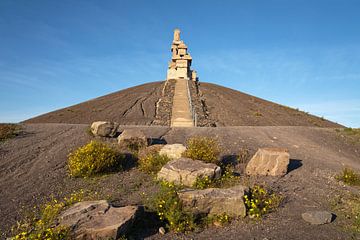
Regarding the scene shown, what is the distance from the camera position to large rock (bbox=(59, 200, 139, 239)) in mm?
5711

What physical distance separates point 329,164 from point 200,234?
7.45 meters

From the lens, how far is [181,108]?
3092cm

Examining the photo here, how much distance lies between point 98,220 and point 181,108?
25.1 m

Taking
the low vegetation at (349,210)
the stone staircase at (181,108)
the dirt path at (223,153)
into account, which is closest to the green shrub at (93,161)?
the dirt path at (223,153)

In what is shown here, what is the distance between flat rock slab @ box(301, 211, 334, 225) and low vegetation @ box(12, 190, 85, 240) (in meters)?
4.97

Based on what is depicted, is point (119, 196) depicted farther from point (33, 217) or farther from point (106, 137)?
point (106, 137)

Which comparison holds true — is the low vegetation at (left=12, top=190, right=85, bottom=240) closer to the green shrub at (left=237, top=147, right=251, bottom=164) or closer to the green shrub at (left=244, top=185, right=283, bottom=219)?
the green shrub at (left=244, top=185, right=283, bottom=219)

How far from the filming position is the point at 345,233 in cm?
615

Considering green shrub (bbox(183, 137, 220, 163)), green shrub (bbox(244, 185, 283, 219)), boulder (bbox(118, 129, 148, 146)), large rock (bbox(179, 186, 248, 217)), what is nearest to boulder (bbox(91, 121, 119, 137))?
boulder (bbox(118, 129, 148, 146))

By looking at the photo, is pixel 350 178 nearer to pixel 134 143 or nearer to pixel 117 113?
pixel 134 143

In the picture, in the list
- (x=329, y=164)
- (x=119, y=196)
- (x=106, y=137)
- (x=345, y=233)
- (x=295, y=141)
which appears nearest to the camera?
(x=345, y=233)

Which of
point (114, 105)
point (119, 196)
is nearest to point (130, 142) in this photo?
point (119, 196)

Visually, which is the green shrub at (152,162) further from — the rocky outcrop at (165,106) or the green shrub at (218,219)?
the rocky outcrop at (165,106)

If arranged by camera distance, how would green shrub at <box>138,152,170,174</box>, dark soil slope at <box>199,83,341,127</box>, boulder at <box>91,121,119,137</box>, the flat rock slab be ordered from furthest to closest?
dark soil slope at <box>199,83,341,127</box>, boulder at <box>91,121,119,137</box>, green shrub at <box>138,152,170,174</box>, the flat rock slab
